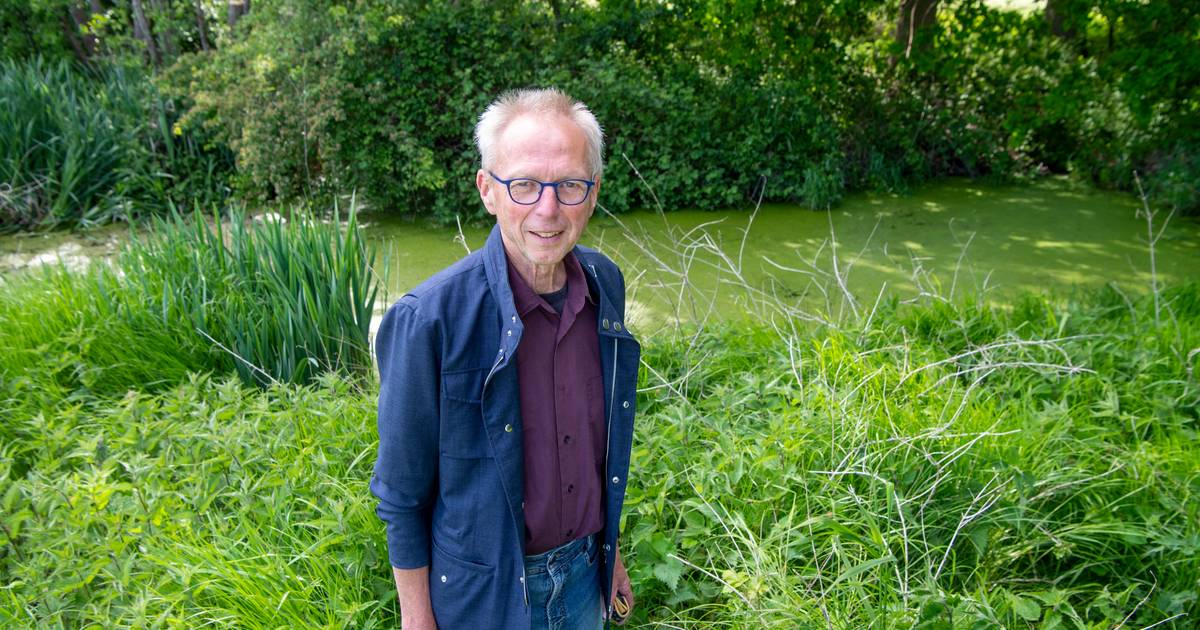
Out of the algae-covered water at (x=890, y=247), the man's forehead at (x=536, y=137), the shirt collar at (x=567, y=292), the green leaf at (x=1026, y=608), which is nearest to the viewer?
the man's forehead at (x=536, y=137)

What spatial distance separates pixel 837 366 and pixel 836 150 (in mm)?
4590

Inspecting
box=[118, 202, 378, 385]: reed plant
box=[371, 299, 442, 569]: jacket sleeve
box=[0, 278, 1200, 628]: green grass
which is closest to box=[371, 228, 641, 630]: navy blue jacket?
box=[371, 299, 442, 569]: jacket sleeve

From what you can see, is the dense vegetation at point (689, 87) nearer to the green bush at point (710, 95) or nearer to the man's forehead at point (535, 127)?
the green bush at point (710, 95)

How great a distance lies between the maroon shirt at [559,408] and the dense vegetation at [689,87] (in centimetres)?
516

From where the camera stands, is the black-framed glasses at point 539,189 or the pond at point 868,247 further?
the pond at point 868,247

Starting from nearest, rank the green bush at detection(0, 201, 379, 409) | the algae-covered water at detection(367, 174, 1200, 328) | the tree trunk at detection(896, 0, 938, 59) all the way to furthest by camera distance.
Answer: the green bush at detection(0, 201, 379, 409) < the algae-covered water at detection(367, 174, 1200, 328) < the tree trunk at detection(896, 0, 938, 59)

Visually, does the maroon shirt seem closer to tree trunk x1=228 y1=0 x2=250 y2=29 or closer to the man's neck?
the man's neck

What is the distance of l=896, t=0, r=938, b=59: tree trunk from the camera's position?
7832mm

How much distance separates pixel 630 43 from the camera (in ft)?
26.0

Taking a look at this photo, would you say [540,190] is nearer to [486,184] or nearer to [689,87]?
[486,184]

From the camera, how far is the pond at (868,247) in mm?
5027

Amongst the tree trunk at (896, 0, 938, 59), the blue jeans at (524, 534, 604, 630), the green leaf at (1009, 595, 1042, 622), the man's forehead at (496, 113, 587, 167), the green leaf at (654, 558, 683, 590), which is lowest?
the green leaf at (654, 558, 683, 590)

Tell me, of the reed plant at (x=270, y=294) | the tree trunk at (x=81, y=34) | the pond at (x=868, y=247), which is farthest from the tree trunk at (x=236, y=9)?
the reed plant at (x=270, y=294)

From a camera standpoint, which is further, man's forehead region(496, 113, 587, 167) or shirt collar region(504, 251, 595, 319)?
shirt collar region(504, 251, 595, 319)
